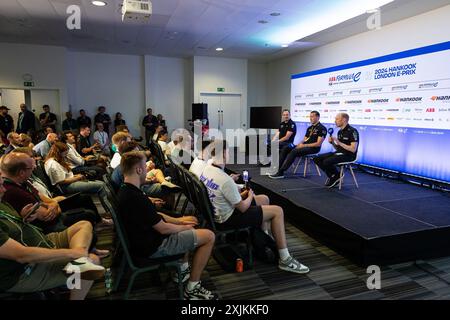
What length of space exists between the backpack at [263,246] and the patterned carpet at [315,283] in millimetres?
67

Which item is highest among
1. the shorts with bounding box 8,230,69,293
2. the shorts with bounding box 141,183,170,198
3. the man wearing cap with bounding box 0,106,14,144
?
the man wearing cap with bounding box 0,106,14,144

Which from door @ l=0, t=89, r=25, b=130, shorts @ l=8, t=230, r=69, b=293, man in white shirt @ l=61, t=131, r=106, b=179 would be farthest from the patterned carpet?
door @ l=0, t=89, r=25, b=130

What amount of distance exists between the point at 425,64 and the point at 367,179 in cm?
209

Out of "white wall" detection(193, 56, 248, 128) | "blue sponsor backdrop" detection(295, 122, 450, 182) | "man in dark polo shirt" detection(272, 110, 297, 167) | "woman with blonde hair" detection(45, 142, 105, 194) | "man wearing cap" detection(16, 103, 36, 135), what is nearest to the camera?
"woman with blonde hair" detection(45, 142, 105, 194)

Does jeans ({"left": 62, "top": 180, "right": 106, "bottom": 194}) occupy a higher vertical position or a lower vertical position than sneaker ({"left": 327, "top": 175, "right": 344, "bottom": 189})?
higher

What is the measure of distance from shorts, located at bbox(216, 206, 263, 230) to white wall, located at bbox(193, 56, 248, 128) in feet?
24.7

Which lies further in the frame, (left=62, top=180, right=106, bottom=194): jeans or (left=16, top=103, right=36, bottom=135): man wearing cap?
(left=16, top=103, right=36, bottom=135): man wearing cap

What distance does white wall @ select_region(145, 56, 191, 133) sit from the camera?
975 cm

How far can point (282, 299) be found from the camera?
2240mm

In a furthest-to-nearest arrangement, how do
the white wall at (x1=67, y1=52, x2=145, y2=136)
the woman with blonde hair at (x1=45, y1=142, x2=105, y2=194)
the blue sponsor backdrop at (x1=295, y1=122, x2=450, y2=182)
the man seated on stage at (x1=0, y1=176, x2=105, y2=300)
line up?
the white wall at (x1=67, y1=52, x2=145, y2=136) < the blue sponsor backdrop at (x1=295, y1=122, x2=450, y2=182) < the woman with blonde hair at (x1=45, y1=142, x2=105, y2=194) < the man seated on stage at (x1=0, y1=176, x2=105, y2=300)

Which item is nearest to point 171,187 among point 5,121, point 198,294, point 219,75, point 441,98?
point 198,294

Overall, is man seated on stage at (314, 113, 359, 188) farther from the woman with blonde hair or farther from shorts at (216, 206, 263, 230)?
the woman with blonde hair
